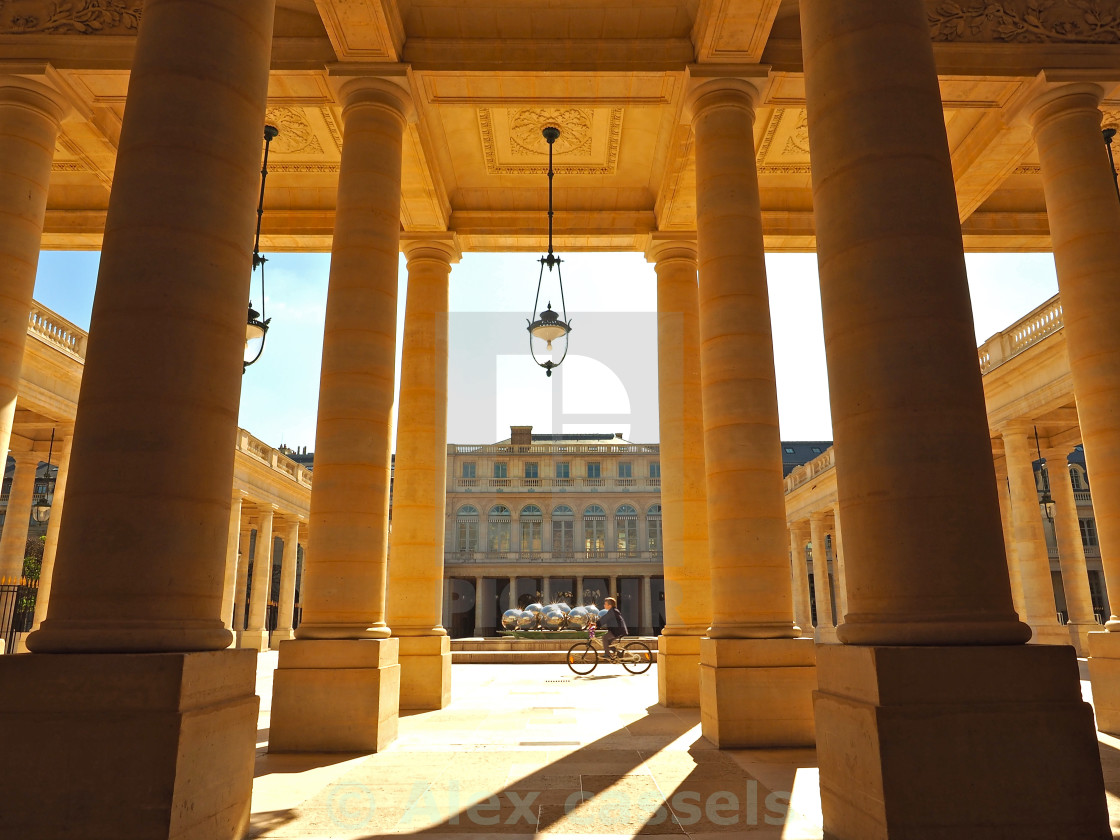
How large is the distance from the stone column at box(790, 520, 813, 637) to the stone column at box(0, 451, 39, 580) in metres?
41.7

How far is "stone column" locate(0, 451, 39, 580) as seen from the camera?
26734 millimetres

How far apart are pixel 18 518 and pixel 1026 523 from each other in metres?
38.3

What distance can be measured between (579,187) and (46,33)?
1061cm

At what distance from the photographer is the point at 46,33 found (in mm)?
12500

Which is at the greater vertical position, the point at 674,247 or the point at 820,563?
the point at 674,247

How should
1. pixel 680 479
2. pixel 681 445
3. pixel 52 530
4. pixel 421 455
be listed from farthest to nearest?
pixel 52 530 → pixel 681 445 → pixel 680 479 → pixel 421 455

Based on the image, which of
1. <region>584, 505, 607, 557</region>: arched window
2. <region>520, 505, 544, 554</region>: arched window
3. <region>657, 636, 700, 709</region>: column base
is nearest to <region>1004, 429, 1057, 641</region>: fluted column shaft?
<region>657, 636, 700, 709</region>: column base

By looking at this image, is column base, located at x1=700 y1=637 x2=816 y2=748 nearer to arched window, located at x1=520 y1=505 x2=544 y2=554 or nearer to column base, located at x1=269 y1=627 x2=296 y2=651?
column base, located at x1=269 y1=627 x2=296 y2=651

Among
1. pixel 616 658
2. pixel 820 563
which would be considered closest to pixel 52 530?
pixel 616 658

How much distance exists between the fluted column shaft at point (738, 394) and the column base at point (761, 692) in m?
0.28

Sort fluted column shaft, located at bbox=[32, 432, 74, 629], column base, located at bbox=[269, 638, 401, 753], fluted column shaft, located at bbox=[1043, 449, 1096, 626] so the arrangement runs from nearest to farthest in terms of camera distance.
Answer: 1. column base, located at bbox=[269, 638, 401, 753]
2. fluted column shaft, located at bbox=[32, 432, 74, 629]
3. fluted column shaft, located at bbox=[1043, 449, 1096, 626]

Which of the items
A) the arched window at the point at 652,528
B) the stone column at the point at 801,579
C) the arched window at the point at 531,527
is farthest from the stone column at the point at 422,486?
the arched window at the point at 652,528

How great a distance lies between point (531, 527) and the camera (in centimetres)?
7750

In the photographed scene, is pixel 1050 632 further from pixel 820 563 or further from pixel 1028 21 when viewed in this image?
pixel 1028 21
